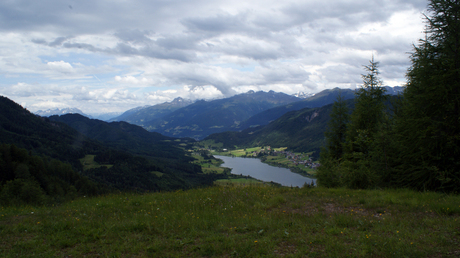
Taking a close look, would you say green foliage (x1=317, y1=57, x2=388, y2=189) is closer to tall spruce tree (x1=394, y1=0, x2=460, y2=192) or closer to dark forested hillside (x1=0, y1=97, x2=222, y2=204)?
tall spruce tree (x1=394, y1=0, x2=460, y2=192)

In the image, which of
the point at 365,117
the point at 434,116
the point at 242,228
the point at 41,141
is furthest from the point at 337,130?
the point at 41,141

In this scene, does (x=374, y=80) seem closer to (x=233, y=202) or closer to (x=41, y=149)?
(x=233, y=202)

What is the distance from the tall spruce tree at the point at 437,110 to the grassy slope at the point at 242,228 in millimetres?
2540

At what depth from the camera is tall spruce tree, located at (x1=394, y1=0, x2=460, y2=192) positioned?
1138 cm

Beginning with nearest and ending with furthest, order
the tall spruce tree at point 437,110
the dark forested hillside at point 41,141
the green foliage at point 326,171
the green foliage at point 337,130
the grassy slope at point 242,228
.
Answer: the grassy slope at point 242,228 → the tall spruce tree at point 437,110 → the green foliage at point 326,171 → the green foliage at point 337,130 → the dark forested hillside at point 41,141

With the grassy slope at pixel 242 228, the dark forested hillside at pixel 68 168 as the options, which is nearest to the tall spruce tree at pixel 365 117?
the grassy slope at pixel 242 228

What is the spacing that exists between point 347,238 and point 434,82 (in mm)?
10690

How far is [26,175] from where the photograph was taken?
5000cm

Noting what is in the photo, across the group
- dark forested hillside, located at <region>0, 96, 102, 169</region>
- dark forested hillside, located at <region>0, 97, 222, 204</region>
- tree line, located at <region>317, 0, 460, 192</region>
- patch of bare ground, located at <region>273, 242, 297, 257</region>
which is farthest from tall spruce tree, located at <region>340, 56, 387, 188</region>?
dark forested hillside, located at <region>0, 96, 102, 169</region>

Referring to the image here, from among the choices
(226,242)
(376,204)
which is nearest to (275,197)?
(376,204)

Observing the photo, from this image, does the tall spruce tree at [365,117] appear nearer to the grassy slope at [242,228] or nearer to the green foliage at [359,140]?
the green foliage at [359,140]

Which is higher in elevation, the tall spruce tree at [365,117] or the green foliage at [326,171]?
the tall spruce tree at [365,117]

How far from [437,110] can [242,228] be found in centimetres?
1230

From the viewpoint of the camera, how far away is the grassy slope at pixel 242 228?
587cm
